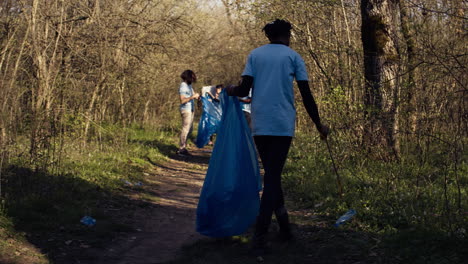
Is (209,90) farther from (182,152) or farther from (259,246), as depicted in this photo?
(259,246)

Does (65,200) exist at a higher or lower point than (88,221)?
higher

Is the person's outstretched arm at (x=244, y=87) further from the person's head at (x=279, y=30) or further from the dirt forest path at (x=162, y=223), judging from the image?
the dirt forest path at (x=162, y=223)

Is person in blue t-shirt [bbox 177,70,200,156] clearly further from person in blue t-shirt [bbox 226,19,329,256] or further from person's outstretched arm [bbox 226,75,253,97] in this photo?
person in blue t-shirt [bbox 226,19,329,256]

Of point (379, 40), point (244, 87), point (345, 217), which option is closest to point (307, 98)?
point (244, 87)

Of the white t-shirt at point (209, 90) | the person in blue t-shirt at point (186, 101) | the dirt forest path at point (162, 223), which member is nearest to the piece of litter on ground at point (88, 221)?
the dirt forest path at point (162, 223)

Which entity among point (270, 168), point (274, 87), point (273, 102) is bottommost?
point (270, 168)

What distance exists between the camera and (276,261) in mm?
4766

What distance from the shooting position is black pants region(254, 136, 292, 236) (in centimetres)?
484

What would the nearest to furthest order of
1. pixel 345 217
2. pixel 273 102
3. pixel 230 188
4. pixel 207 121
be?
pixel 273 102 → pixel 230 188 → pixel 345 217 → pixel 207 121

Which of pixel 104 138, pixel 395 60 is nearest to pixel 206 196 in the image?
pixel 395 60

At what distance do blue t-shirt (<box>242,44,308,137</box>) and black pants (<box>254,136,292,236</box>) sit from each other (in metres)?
0.09

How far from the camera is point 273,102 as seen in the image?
190 inches

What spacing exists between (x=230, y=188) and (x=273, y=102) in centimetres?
98

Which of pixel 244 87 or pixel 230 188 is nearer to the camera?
pixel 244 87
